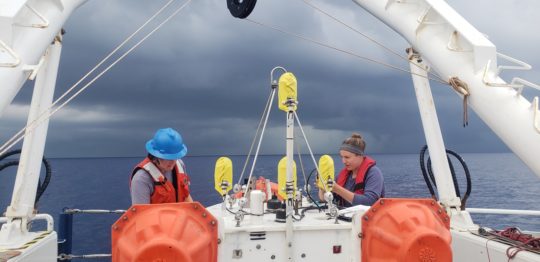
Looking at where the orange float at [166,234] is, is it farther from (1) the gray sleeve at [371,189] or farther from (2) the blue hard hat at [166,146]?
(1) the gray sleeve at [371,189]

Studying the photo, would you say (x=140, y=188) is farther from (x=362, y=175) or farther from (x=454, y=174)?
(x=454, y=174)

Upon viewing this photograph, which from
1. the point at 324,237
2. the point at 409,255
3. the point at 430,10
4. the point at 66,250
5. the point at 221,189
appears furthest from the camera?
the point at 66,250

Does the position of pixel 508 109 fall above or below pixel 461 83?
below

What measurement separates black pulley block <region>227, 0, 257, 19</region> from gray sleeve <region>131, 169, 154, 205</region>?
2.17m

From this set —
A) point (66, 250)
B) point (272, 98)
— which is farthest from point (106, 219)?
point (272, 98)

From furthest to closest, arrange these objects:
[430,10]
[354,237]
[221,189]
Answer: [221,189] < [430,10] < [354,237]

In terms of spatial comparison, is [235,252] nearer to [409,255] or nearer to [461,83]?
[409,255]

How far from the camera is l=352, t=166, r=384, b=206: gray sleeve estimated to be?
14.1 feet

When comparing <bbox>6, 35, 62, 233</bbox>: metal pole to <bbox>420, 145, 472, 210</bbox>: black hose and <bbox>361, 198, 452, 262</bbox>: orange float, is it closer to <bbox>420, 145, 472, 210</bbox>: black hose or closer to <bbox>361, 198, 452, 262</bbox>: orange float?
<bbox>361, 198, 452, 262</bbox>: orange float

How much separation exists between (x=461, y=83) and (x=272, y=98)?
1.79 m

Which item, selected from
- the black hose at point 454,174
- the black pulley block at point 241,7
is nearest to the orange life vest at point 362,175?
the black hose at point 454,174

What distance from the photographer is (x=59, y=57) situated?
391 cm

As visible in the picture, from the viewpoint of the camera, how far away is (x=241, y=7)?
4344 mm

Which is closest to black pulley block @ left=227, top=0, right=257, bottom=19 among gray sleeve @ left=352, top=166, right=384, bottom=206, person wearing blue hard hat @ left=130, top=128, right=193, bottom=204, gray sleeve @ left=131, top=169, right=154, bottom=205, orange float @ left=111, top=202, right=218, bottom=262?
person wearing blue hard hat @ left=130, top=128, right=193, bottom=204
